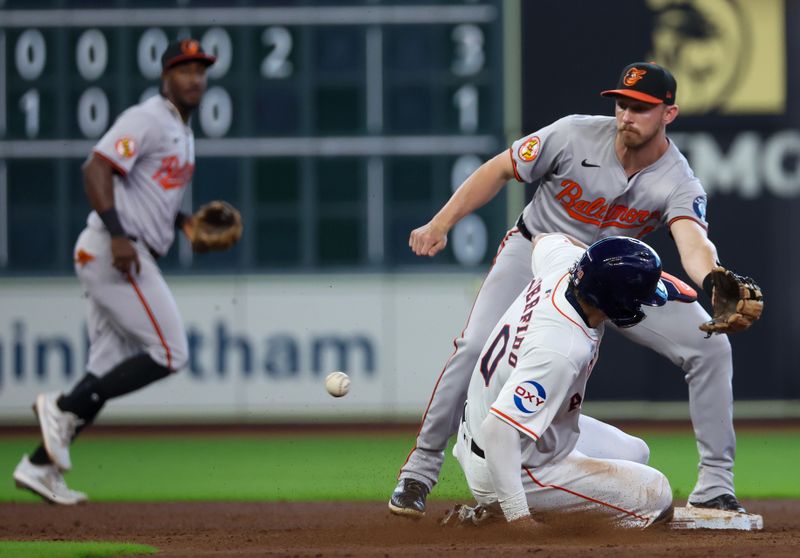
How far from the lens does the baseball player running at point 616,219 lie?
4938 millimetres

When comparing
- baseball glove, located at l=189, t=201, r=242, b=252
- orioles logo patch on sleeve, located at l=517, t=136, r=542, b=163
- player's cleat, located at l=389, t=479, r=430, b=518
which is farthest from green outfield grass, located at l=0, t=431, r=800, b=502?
orioles logo patch on sleeve, located at l=517, t=136, r=542, b=163

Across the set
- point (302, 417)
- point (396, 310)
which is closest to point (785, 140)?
point (396, 310)

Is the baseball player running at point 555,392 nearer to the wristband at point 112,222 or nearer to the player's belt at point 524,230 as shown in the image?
the player's belt at point 524,230

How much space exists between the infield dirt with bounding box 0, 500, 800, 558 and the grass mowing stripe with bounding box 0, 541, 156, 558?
0.12 m

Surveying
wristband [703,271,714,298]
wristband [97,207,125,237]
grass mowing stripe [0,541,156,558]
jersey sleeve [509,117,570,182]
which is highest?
jersey sleeve [509,117,570,182]

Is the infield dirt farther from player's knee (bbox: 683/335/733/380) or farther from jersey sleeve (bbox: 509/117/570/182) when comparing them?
jersey sleeve (bbox: 509/117/570/182)

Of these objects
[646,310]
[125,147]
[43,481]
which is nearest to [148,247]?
[125,147]

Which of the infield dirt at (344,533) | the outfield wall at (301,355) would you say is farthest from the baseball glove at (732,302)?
the outfield wall at (301,355)

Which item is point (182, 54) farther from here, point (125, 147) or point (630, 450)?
point (630, 450)

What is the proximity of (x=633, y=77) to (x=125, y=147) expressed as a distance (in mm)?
2427

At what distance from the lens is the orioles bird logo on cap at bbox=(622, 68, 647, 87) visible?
15.9 ft

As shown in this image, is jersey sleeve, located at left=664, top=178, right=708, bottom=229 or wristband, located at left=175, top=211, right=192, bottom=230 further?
wristband, located at left=175, top=211, right=192, bottom=230

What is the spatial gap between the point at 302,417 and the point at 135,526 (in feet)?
15.5

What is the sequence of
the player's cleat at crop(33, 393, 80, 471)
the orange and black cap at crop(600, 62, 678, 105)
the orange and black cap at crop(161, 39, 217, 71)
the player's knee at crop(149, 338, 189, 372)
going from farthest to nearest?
the orange and black cap at crop(161, 39, 217, 71) → the player's knee at crop(149, 338, 189, 372) → the player's cleat at crop(33, 393, 80, 471) → the orange and black cap at crop(600, 62, 678, 105)
